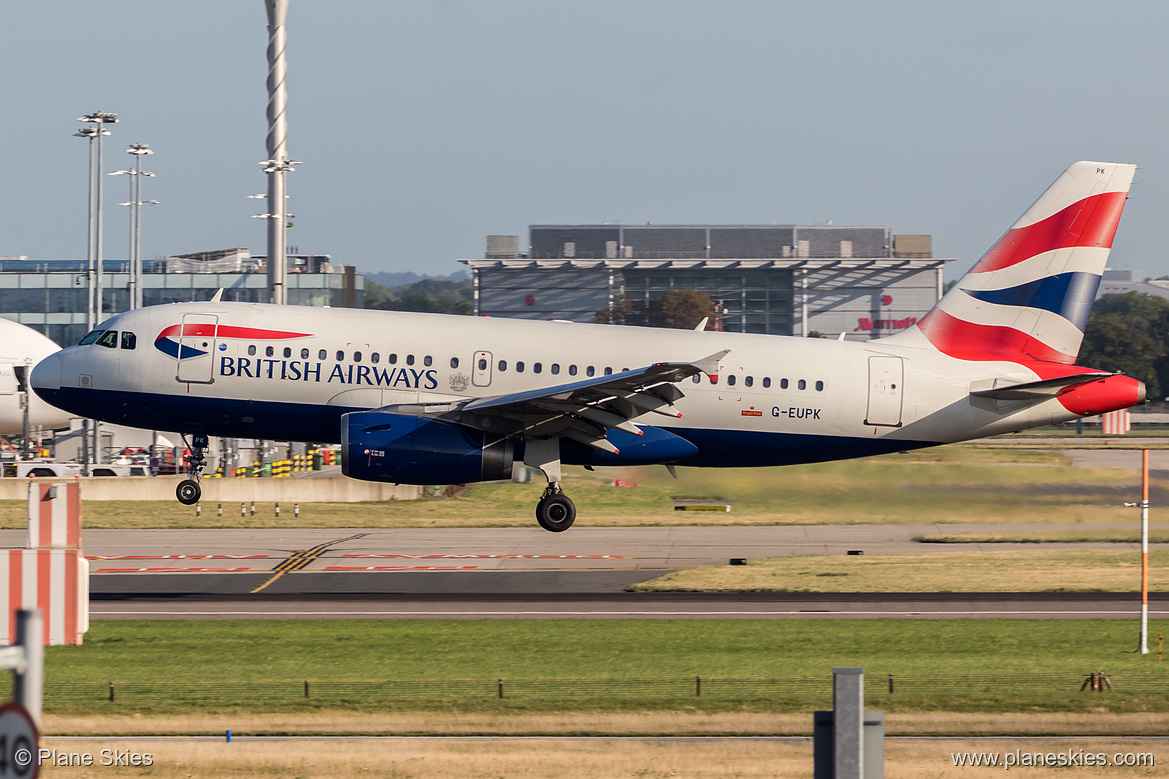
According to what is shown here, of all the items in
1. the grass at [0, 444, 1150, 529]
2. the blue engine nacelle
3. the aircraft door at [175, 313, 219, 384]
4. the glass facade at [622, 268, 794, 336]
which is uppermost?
the glass facade at [622, 268, 794, 336]

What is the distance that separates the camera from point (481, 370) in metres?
33.7

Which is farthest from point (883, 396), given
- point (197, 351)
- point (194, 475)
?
point (194, 475)

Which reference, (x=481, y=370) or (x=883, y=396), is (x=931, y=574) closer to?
(x=883, y=396)

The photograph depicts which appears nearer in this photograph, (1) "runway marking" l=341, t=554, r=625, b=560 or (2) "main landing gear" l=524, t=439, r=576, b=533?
(2) "main landing gear" l=524, t=439, r=576, b=533

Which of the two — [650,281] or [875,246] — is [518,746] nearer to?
[650,281]

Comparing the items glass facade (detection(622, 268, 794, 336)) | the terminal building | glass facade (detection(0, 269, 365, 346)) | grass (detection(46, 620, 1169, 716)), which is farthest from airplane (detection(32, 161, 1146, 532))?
glass facade (detection(622, 268, 794, 336))

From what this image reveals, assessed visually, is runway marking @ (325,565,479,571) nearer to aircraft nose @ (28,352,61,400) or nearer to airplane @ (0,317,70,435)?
aircraft nose @ (28,352,61,400)

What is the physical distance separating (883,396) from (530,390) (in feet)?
32.7

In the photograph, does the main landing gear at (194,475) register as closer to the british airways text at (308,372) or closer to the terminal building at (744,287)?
the british airways text at (308,372)

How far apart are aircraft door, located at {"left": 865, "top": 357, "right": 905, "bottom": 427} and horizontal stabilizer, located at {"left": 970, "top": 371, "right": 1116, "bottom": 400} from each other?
2274 mm

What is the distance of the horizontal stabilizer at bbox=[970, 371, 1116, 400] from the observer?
1335 inches

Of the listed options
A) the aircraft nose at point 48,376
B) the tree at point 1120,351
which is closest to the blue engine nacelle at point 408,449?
the aircraft nose at point 48,376

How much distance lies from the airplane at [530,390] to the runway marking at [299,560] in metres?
7.65

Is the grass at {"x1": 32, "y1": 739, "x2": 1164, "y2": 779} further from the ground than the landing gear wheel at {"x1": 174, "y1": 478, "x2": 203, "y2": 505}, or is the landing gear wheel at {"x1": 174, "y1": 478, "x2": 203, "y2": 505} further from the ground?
the landing gear wheel at {"x1": 174, "y1": 478, "x2": 203, "y2": 505}
